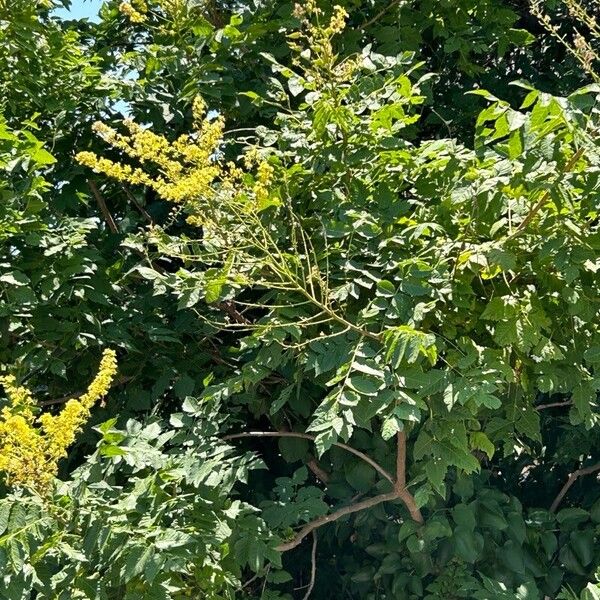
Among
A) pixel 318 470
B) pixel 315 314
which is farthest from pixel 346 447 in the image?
pixel 315 314

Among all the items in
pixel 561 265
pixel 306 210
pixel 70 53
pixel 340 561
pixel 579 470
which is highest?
pixel 70 53

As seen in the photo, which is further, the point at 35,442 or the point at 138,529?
the point at 138,529

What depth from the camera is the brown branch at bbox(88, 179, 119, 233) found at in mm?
3033

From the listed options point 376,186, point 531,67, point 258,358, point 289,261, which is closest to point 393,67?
point 376,186

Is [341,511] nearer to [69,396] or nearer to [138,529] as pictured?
[138,529]

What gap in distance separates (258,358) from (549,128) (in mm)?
975

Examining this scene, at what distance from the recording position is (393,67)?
2562 millimetres

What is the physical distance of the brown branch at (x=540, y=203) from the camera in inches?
76.4

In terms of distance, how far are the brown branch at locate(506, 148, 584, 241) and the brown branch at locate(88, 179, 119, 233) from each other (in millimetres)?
1474

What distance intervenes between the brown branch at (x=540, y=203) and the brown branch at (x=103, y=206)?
147 centimetres

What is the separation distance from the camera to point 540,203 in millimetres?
2072

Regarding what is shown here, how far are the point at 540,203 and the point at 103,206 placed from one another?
5.25 feet

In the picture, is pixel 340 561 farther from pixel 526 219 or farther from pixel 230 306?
pixel 526 219

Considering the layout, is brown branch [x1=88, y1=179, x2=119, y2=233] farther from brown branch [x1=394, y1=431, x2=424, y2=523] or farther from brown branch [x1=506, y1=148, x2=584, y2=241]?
brown branch [x1=506, y1=148, x2=584, y2=241]
